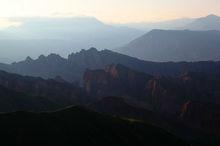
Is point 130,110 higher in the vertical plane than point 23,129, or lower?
lower

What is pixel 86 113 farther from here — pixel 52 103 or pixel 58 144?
pixel 52 103

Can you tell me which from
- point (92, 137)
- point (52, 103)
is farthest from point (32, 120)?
point (52, 103)

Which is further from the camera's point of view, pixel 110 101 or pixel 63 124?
pixel 110 101

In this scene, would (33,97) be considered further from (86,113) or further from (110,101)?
(86,113)

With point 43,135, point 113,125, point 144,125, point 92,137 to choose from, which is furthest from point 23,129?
point 144,125

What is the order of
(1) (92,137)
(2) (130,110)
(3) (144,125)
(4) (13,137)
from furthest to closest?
(2) (130,110), (3) (144,125), (1) (92,137), (4) (13,137)

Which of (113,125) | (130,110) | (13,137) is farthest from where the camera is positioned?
(130,110)
